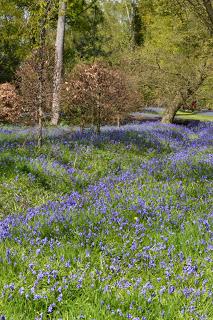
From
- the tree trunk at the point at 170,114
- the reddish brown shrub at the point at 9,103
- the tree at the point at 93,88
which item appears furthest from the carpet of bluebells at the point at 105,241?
the tree trunk at the point at 170,114

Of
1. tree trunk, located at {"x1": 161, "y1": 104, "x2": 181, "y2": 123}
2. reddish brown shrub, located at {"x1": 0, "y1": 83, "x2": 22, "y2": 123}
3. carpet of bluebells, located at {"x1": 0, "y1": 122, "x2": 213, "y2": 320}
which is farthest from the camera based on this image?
tree trunk, located at {"x1": 161, "y1": 104, "x2": 181, "y2": 123}

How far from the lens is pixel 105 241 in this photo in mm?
4695

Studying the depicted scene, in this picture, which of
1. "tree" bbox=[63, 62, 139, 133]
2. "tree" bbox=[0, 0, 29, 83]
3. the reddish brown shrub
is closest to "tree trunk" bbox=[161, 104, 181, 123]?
"tree" bbox=[63, 62, 139, 133]

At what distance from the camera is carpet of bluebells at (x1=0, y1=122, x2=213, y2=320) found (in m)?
3.23

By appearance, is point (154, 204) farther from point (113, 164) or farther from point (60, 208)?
point (113, 164)

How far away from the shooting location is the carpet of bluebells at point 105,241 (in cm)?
323

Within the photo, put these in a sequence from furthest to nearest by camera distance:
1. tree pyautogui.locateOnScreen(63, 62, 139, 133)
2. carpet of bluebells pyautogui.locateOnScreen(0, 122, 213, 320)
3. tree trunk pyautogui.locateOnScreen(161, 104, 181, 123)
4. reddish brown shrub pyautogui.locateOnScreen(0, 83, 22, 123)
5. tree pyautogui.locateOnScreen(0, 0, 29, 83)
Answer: tree pyautogui.locateOnScreen(0, 0, 29, 83) < tree trunk pyautogui.locateOnScreen(161, 104, 181, 123) < reddish brown shrub pyautogui.locateOnScreen(0, 83, 22, 123) < tree pyautogui.locateOnScreen(63, 62, 139, 133) < carpet of bluebells pyautogui.locateOnScreen(0, 122, 213, 320)

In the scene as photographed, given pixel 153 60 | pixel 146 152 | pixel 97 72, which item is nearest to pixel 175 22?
pixel 153 60

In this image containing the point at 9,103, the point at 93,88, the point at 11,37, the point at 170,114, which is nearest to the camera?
the point at 93,88

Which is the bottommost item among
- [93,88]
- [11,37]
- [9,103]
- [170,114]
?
[170,114]

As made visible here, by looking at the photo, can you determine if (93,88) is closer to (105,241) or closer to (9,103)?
(9,103)

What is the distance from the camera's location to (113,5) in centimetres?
5169

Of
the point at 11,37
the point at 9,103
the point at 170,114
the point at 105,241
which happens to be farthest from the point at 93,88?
the point at 11,37

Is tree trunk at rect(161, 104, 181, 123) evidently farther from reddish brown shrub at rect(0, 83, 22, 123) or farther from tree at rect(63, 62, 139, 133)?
reddish brown shrub at rect(0, 83, 22, 123)
